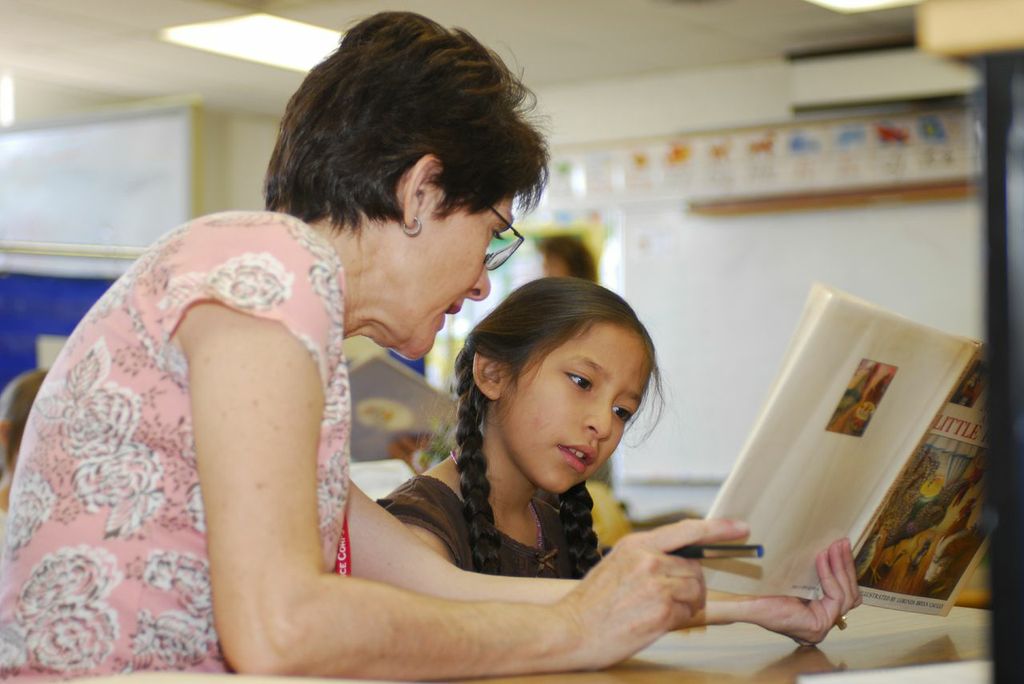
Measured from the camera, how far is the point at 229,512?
2.58ft

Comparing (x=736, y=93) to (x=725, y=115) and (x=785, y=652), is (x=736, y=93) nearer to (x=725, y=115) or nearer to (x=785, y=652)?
(x=725, y=115)

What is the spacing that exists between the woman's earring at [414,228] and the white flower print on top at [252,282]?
0.81 ft

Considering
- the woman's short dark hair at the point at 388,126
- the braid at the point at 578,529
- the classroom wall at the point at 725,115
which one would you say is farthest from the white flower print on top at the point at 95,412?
the classroom wall at the point at 725,115

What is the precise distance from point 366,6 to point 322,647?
3.90 metres

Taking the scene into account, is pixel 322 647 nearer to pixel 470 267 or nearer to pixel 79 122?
pixel 470 267

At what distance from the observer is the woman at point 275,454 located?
79cm

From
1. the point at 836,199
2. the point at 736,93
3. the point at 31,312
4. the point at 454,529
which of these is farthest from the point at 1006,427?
the point at 736,93

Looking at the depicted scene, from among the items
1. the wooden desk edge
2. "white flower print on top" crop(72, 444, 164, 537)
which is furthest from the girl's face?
the wooden desk edge

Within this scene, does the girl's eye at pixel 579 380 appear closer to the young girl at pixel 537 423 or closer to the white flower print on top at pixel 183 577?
the young girl at pixel 537 423

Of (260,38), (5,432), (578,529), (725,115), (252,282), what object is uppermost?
(260,38)

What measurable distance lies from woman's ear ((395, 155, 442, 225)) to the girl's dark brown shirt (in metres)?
0.46

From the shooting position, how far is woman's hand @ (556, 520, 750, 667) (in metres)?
0.97

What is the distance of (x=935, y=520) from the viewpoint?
130cm

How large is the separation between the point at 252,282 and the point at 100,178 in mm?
4524
